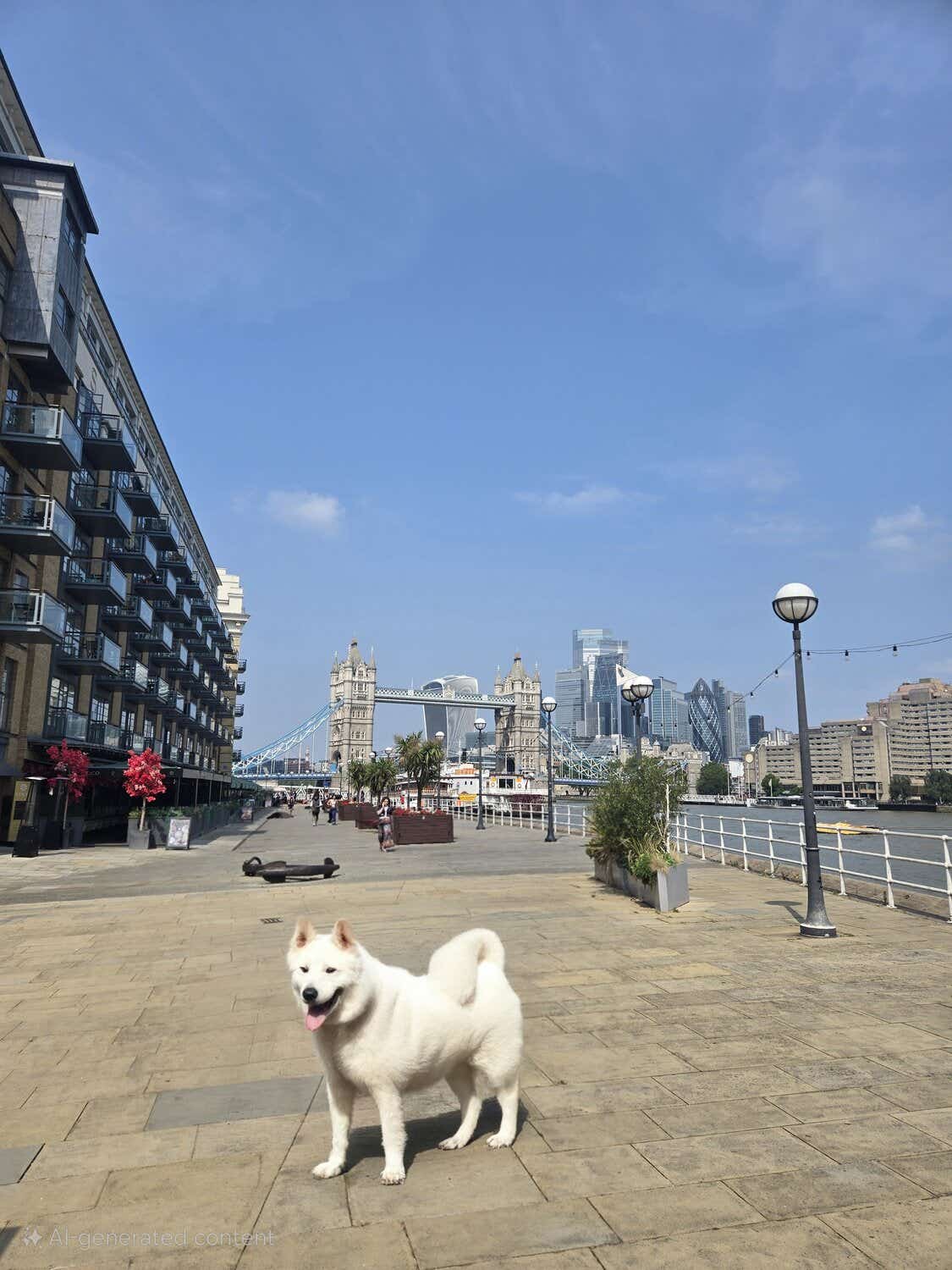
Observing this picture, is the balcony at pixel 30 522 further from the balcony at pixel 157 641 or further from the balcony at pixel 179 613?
the balcony at pixel 179 613

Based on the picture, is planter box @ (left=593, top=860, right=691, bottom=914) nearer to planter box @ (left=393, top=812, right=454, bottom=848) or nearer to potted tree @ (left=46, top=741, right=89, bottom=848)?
planter box @ (left=393, top=812, right=454, bottom=848)

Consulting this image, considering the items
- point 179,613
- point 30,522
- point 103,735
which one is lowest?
point 103,735

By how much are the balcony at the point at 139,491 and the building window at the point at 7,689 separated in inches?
563

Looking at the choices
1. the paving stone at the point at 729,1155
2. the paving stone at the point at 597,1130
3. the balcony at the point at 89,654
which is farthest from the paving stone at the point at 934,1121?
the balcony at the point at 89,654

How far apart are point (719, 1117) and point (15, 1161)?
3.86 meters

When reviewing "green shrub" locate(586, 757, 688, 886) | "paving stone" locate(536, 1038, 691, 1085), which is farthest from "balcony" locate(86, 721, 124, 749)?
"paving stone" locate(536, 1038, 691, 1085)

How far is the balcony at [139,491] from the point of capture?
136 ft

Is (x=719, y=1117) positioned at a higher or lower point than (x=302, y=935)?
lower

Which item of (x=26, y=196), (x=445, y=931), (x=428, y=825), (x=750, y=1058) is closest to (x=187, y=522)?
(x=26, y=196)

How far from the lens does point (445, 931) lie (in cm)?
1090

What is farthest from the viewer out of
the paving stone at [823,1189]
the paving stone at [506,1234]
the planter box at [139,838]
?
the planter box at [139,838]

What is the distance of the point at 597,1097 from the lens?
5.11 metres

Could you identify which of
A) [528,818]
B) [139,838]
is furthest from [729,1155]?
[528,818]

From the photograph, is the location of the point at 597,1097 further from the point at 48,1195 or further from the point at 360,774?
the point at 360,774
